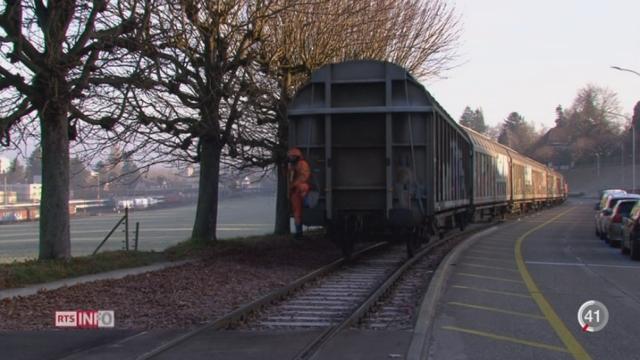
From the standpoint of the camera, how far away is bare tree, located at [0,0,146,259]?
1348 centimetres

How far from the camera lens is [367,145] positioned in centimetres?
1541

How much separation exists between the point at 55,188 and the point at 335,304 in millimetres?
7048

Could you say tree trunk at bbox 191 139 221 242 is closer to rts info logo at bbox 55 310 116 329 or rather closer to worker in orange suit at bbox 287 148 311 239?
worker in orange suit at bbox 287 148 311 239

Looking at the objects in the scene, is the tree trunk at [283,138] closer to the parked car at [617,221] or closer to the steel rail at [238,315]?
the steel rail at [238,315]

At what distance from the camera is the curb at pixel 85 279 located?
458 inches

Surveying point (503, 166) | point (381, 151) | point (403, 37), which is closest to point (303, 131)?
point (381, 151)

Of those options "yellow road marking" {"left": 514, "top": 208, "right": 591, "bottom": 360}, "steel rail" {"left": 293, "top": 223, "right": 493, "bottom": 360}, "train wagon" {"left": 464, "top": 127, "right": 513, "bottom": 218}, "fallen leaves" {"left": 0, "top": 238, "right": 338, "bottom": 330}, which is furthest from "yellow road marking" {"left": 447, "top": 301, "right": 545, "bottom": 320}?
"train wagon" {"left": 464, "top": 127, "right": 513, "bottom": 218}

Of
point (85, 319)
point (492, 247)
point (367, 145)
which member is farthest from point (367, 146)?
point (492, 247)

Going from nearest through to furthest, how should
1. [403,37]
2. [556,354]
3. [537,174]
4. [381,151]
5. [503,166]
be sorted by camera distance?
[556,354] < [381,151] < [403,37] < [503,166] < [537,174]

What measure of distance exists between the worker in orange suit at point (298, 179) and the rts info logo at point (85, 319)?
6.07 m

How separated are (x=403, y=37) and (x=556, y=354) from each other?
1936cm

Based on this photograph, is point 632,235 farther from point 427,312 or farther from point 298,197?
point 427,312

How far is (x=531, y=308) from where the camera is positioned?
10352mm

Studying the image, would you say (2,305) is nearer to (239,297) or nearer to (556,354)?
(239,297)
